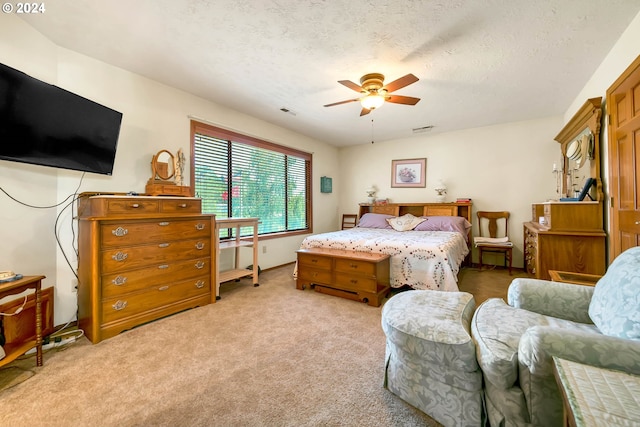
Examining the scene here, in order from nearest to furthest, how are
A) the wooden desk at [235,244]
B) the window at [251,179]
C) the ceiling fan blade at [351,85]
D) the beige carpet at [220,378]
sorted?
the beige carpet at [220,378] < the ceiling fan blade at [351,85] < the wooden desk at [235,244] < the window at [251,179]

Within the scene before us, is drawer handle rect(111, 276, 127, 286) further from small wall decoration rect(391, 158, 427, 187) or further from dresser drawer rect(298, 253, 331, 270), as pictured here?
small wall decoration rect(391, 158, 427, 187)

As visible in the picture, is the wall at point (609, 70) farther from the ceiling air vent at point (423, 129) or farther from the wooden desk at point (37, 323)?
the wooden desk at point (37, 323)

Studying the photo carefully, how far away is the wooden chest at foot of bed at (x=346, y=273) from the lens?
9.30 ft

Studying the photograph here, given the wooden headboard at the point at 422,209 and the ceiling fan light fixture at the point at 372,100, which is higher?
the ceiling fan light fixture at the point at 372,100

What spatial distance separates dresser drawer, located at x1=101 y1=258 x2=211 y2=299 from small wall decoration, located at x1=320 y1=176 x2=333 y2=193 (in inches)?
129

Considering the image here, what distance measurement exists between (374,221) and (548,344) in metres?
4.11

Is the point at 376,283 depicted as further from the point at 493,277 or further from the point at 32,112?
the point at 32,112

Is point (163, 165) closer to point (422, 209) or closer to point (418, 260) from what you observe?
point (418, 260)

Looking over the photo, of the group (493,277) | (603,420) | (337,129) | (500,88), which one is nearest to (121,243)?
(603,420)

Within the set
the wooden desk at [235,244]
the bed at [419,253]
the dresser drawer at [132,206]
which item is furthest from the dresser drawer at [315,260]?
the dresser drawer at [132,206]

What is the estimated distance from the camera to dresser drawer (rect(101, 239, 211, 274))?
214 centimetres

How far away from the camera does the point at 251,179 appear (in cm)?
419

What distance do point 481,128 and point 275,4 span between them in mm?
4381

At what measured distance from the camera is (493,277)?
3.90 m
